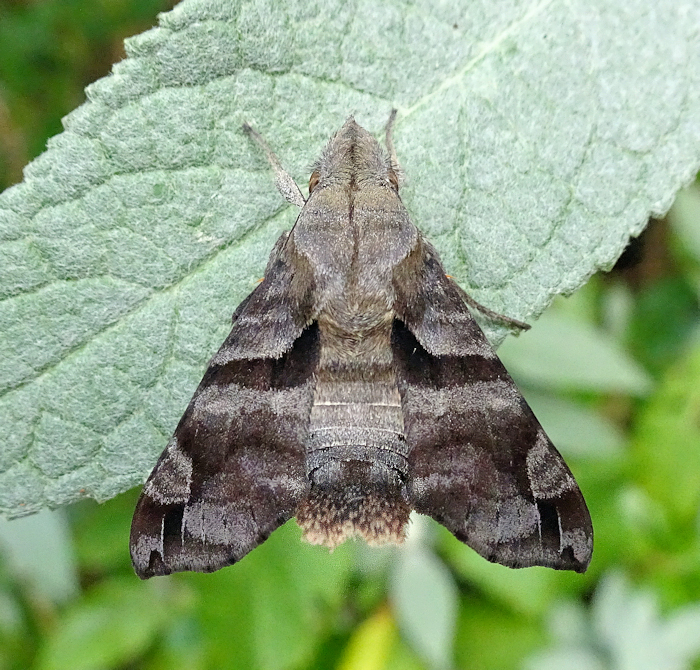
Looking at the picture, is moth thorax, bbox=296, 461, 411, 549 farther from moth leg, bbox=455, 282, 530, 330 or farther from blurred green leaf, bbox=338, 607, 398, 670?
blurred green leaf, bbox=338, 607, 398, 670

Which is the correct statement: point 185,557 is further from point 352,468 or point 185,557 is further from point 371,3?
point 371,3

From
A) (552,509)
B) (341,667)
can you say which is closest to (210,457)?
(552,509)

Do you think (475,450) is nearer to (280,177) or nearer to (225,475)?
(225,475)

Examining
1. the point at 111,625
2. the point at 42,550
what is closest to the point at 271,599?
the point at 111,625

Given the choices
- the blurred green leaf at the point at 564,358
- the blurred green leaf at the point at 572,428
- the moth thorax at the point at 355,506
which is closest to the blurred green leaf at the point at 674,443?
the blurred green leaf at the point at 572,428

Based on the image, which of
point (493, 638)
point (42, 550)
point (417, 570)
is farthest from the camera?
point (493, 638)

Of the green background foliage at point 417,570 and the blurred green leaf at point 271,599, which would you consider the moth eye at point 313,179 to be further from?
the blurred green leaf at point 271,599
